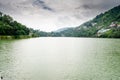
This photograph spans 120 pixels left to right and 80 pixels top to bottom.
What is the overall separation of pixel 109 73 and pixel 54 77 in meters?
7.70

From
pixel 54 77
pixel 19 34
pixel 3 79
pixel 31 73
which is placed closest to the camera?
pixel 3 79

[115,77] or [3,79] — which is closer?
[3,79]

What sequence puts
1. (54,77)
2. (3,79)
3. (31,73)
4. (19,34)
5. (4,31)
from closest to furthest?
(3,79)
(54,77)
(31,73)
(4,31)
(19,34)

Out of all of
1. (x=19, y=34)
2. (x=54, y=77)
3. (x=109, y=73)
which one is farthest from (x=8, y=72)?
(x=19, y=34)

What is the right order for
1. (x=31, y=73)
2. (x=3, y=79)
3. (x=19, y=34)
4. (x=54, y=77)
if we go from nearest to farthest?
(x=3, y=79) < (x=54, y=77) < (x=31, y=73) < (x=19, y=34)

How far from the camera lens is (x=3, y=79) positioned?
978 inches

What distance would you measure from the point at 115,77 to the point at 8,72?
13.7 m

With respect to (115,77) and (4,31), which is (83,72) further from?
(4,31)

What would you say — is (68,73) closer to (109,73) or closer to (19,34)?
(109,73)

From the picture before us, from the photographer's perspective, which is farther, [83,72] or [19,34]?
[19,34]

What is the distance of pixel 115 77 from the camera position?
27312 mm

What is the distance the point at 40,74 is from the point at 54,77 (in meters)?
2.38

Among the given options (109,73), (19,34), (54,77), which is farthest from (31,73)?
(19,34)

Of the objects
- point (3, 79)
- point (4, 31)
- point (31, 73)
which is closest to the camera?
point (3, 79)
